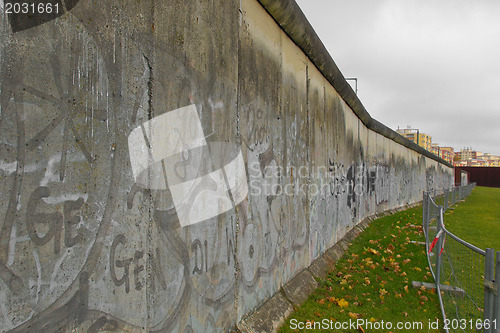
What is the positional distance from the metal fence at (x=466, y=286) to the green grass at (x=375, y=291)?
299 mm

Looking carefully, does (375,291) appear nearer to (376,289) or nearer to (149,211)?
(376,289)

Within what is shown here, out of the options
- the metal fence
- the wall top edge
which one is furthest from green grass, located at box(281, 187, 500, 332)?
the wall top edge

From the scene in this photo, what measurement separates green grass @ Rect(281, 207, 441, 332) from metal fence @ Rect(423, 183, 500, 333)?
299 mm

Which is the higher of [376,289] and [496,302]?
[496,302]

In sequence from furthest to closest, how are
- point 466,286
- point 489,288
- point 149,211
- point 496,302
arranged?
1. point 466,286
2. point 489,288
3. point 496,302
4. point 149,211

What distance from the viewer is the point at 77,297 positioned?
5.59 ft

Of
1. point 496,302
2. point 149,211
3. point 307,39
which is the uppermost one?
point 307,39

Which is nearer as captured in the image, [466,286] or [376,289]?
[466,286]

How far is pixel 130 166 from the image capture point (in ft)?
6.69

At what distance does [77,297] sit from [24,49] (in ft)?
3.89

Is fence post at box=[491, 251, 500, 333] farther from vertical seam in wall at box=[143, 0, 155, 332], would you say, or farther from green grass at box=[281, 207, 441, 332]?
vertical seam in wall at box=[143, 0, 155, 332]

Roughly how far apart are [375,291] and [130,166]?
457 centimetres

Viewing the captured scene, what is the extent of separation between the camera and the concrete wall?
4.95 ft

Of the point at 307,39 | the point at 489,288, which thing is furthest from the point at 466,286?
the point at 307,39
